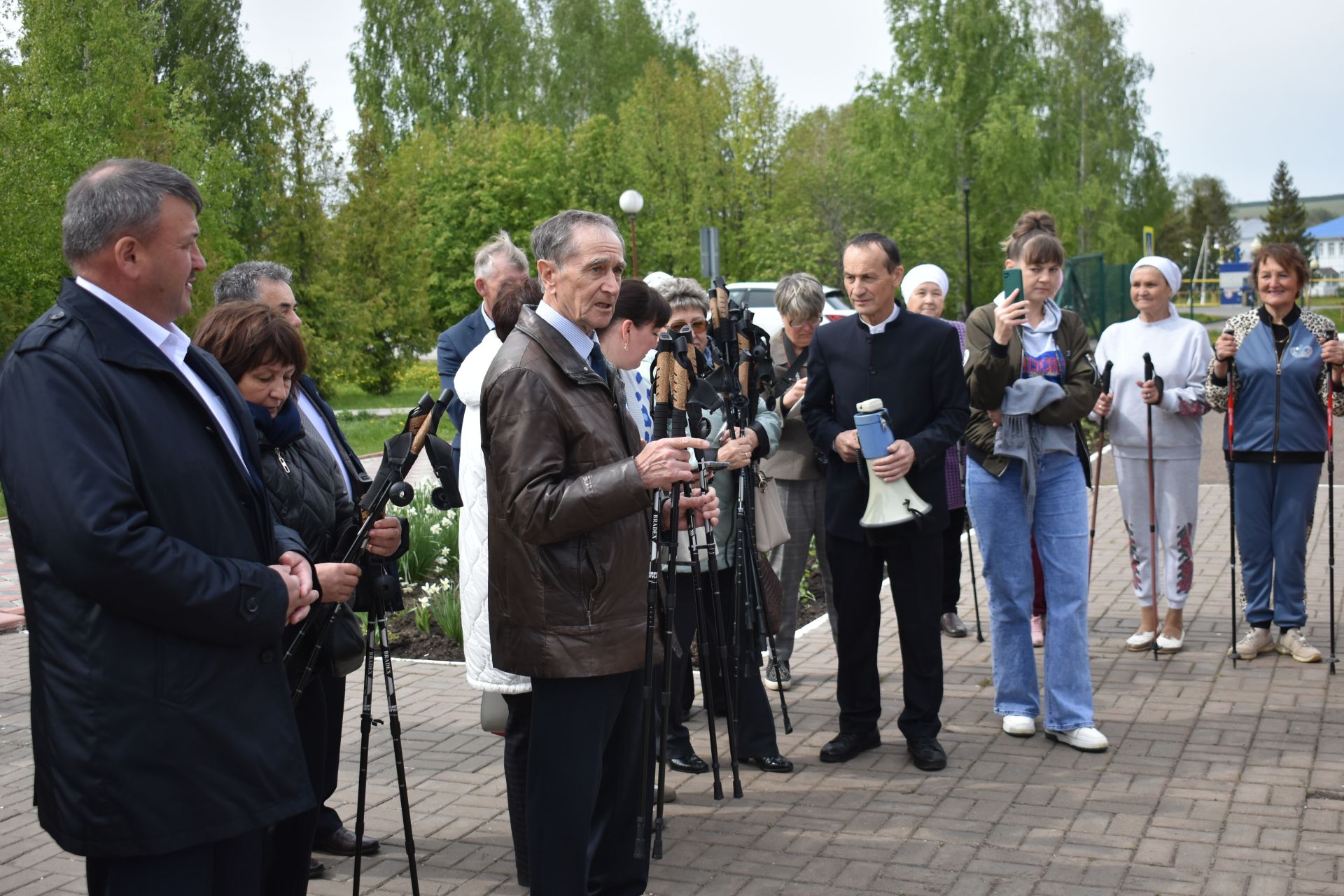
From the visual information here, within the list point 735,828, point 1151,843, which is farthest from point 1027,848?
point 735,828

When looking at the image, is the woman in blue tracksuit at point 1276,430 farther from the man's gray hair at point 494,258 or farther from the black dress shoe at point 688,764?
the man's gray hair at point 494,258

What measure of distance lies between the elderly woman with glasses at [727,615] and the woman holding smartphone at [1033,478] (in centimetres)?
98

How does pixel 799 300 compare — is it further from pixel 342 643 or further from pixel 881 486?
pixel 342 643

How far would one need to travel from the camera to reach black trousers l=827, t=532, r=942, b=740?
5559 mm

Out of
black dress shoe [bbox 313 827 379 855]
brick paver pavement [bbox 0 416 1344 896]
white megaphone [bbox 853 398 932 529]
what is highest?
white megaphone [bbox 853 398 932 529]

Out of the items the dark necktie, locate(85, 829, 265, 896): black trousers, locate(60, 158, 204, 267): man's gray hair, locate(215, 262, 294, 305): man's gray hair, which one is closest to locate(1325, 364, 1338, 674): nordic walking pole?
the dark necktie

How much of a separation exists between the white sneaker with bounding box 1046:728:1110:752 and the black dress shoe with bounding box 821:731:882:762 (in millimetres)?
820

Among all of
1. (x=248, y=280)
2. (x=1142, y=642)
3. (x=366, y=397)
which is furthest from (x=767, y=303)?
(x=248, y=280)

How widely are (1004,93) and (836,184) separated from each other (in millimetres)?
10485

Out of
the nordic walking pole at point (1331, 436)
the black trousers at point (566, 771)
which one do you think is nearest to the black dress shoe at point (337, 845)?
the black trousers at point (566, 771)

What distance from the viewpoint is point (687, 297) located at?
5.95 m

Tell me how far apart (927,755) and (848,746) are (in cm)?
35

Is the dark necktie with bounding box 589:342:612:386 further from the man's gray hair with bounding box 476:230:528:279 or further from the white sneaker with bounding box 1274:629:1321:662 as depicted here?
the white sneaker with bounding box 1274:629:1321:662

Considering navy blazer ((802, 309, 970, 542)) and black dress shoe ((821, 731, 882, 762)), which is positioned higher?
navy blazer ((802, 309, 970, 542))
